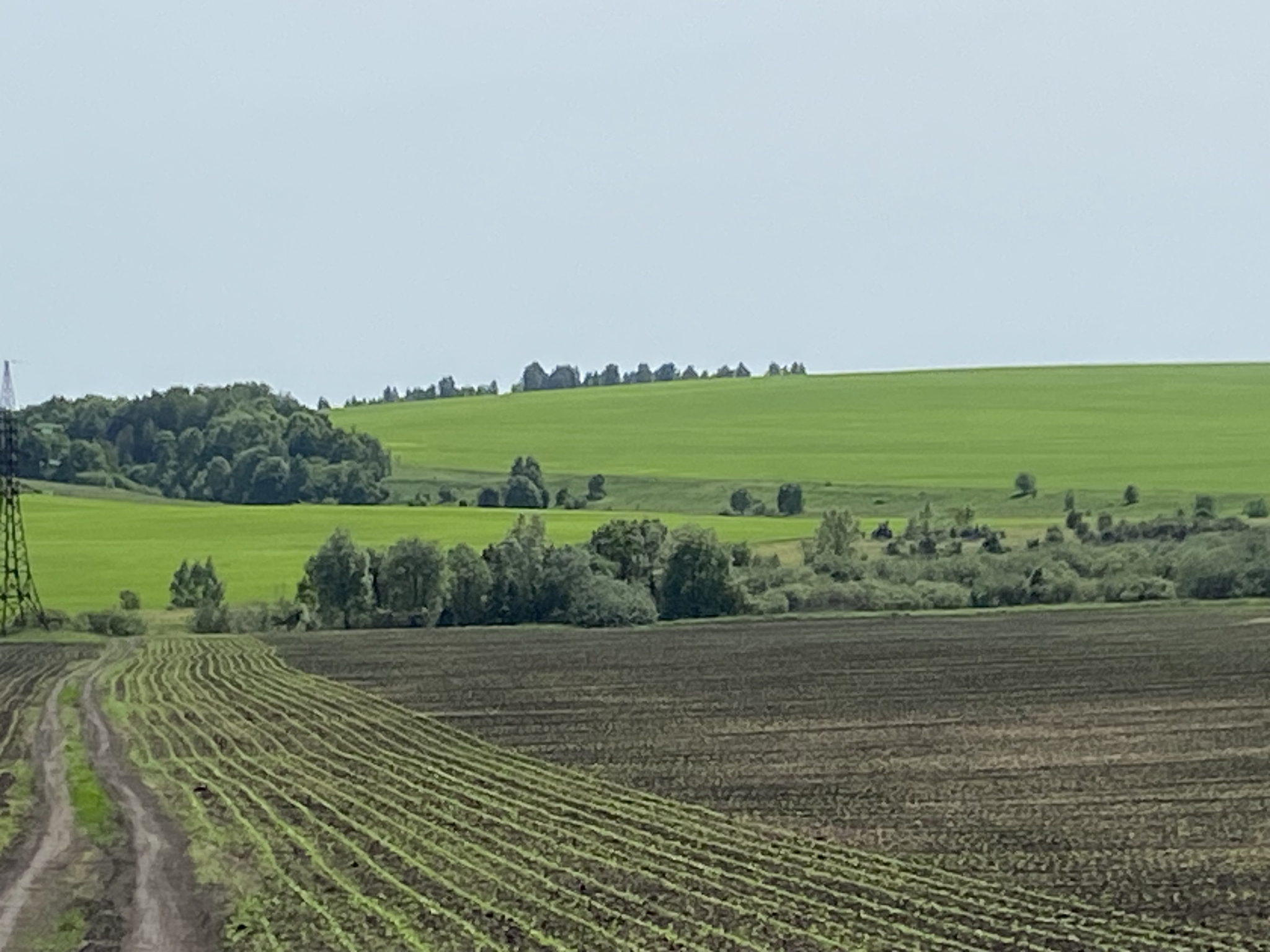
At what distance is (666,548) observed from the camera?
86750 mm

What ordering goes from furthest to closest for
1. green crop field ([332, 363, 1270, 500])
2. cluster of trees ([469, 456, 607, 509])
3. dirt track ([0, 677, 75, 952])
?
cluster of trees ([469, 456, 607, 509]) → green crop field ([332, 363, 1270, 500]) → dirt track ([0, 677, 75, 952])

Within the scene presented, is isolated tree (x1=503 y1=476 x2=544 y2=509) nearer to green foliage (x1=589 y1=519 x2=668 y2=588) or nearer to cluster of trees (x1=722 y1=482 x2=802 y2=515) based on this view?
cluster of trees (x1=722 y1=482 x2=802 y2=515)

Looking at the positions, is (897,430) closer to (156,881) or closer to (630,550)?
(630,550)

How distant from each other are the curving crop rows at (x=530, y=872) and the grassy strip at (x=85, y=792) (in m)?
0.92

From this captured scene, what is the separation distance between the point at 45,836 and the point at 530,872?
271 inches

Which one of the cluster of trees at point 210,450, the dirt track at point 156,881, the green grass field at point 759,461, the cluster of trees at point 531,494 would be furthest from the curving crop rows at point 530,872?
the cluster of trees at point 210,450

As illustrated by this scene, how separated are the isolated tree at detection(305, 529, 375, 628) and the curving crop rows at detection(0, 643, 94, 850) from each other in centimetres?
1238

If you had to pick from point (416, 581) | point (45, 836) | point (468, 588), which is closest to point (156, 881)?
point (45, 836)

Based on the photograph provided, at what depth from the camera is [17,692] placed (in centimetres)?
5262

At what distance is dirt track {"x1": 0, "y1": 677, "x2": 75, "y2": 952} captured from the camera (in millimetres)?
21969

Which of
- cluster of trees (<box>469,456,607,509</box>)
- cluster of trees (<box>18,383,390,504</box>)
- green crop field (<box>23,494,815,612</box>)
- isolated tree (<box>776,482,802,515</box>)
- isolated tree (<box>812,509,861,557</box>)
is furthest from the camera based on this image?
cluster of trees (<box>18,383,390,504</box>)

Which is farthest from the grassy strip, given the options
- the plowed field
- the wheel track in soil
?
the plowed field

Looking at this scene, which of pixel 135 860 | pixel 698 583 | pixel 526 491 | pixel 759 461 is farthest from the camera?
pixel 759 461

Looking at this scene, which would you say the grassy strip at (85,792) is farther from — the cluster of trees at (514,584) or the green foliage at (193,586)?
the green foliage at (193,586)
